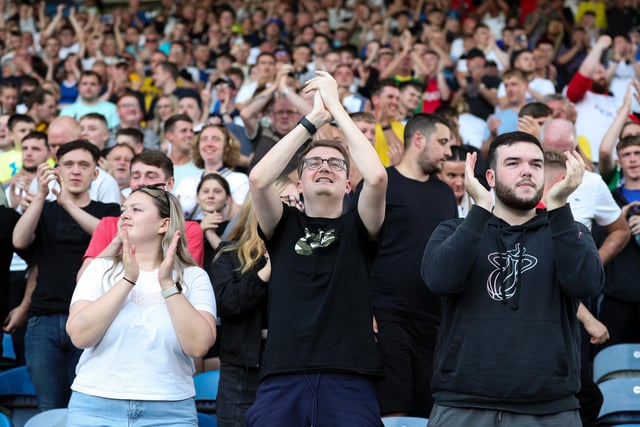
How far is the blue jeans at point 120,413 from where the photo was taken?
3877mm

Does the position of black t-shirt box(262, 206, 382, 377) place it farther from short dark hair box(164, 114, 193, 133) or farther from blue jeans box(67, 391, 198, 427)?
short dark hair box(164, 114, 193, 133)

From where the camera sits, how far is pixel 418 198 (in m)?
5.07

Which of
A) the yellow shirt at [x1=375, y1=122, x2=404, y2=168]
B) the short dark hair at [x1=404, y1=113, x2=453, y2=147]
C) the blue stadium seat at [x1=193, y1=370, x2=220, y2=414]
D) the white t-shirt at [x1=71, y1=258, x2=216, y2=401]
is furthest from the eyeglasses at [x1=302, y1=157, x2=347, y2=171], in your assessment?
the yellow shirt at [x1=375, y1=122, x2=404, y2=168]

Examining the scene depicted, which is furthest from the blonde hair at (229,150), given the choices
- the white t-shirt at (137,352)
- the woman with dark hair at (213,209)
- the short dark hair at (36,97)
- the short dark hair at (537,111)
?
the white t-shirt at (137,352)

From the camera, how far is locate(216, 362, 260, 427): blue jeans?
4.49 m

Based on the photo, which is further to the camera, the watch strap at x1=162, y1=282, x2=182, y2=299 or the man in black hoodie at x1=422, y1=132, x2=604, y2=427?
the watch strap at x1=162, y1=282, x2=182, y2=299

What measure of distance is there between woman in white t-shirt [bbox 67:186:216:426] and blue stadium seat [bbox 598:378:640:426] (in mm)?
2118

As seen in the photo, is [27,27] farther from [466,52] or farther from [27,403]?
[27,403]

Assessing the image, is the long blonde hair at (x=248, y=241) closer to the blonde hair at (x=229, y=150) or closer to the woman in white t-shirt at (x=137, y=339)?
the woman in white t-shirt at (x=137, y=339)

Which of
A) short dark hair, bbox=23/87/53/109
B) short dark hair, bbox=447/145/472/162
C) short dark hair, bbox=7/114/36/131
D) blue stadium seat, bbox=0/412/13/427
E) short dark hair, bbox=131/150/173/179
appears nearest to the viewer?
blue stadium seat, bbox=0/412/13/427

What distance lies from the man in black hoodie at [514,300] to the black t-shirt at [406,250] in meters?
1.03

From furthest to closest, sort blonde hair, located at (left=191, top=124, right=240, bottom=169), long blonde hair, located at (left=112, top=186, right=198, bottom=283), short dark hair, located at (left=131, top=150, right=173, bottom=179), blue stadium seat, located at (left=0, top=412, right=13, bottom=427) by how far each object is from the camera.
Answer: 1. blonde hair, located at (left=191, top=124, right=240, bottom=169)
2. short dark hair, located at (left=131, top=150, right=173, bottom=179)
3. blue stadium seat, located at (left=0, top=412, right=13, bottom=427)
4. long blonde hair, located at (left=112, top=186, right=198, bottom=283)

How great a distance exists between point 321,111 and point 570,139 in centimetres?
255

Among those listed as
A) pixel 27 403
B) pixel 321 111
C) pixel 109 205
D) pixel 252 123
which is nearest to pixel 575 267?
pixel 321 111
